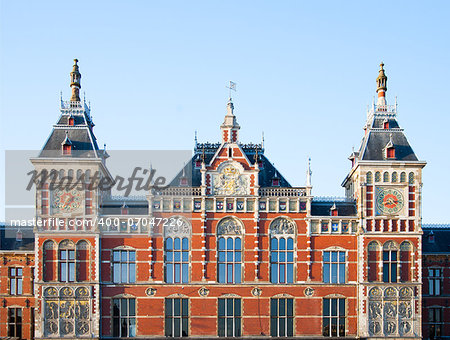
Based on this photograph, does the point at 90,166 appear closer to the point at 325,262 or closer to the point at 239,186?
the point at 239,186

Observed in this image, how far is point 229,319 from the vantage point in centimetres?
5153

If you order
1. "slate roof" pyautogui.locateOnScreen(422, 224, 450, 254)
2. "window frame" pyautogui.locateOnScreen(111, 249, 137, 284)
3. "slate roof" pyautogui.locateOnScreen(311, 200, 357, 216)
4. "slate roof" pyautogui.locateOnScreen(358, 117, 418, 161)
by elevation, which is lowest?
"window frame" pyautogui.locateOnScreen(111, 249, 137, 284)

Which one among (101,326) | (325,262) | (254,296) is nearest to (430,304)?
(325,262)

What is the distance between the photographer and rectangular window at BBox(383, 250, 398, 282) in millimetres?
51750

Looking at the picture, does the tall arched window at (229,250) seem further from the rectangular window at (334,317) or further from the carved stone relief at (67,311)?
the carved stone relief at (67,311)

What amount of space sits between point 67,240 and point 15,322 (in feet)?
27.8

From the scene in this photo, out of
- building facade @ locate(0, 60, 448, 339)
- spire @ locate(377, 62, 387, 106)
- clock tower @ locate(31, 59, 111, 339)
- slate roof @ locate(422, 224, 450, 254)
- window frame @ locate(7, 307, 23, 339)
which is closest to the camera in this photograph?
clock tower @ locate(31, 59, 111, 339)

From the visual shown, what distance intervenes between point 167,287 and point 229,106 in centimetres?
1407

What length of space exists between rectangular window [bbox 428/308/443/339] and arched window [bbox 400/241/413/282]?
5513 millimetres

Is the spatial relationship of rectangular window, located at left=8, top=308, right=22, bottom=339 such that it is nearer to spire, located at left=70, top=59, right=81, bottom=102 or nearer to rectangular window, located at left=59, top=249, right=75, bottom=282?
rectangular window, located at left=59, top=249, right=75, bottom=282

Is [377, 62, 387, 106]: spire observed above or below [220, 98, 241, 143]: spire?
above

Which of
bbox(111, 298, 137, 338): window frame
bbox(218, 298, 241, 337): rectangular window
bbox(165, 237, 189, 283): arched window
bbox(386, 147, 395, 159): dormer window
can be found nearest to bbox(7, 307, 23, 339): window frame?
bbox(111, 298, 137, 338): window frame

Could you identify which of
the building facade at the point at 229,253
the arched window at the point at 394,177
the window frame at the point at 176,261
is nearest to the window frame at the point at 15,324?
the building facade at the point at 229,253

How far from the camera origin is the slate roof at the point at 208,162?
177ft
